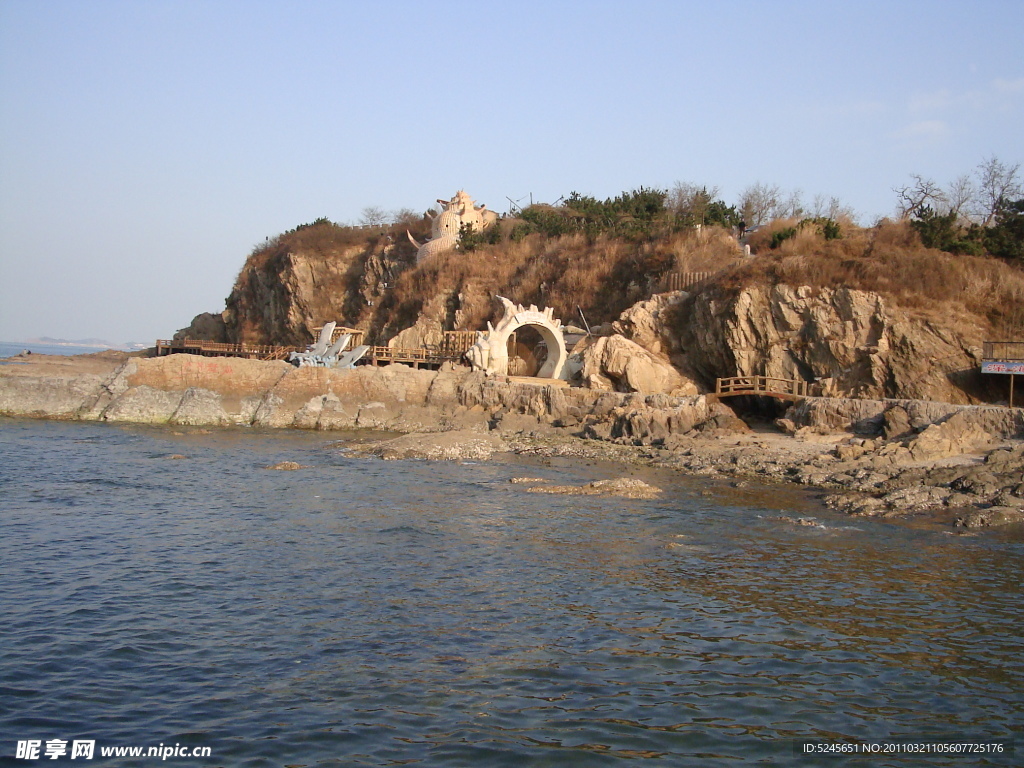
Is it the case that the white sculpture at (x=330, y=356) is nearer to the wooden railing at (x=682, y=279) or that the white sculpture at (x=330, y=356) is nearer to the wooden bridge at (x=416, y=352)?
the wooden bridge at (x=416, y=352)

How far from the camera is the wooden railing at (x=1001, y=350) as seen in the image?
25672 millimetres

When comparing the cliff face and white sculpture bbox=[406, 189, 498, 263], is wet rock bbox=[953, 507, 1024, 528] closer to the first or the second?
the cliff face

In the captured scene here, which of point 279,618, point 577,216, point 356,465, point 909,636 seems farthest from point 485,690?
point 577,216

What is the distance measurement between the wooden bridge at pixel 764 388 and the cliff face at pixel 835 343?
57 centimetres

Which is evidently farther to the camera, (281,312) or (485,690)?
(281,312)

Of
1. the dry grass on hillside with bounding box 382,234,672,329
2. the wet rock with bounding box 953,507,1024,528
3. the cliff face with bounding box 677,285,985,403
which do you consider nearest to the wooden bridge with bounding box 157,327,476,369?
the dry grass on hillside with bounding box 382,234,672,329

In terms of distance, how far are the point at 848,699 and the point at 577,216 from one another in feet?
157

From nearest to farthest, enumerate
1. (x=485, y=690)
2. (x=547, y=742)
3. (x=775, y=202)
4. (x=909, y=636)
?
(x=547, y=742), (x=485, y=690), (x=909, y=636), (x=775, y=202)

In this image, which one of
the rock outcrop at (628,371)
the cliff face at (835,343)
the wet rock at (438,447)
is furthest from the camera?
the rock outcrop at (628,371)

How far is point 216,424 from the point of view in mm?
29938

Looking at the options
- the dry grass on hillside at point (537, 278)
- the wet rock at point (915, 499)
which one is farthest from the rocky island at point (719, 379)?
the dry grass on hillside at point (537, 278)

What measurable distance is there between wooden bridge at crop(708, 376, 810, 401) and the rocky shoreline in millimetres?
1222

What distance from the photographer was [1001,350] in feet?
86.0

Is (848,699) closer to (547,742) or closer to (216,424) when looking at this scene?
(547,742)
